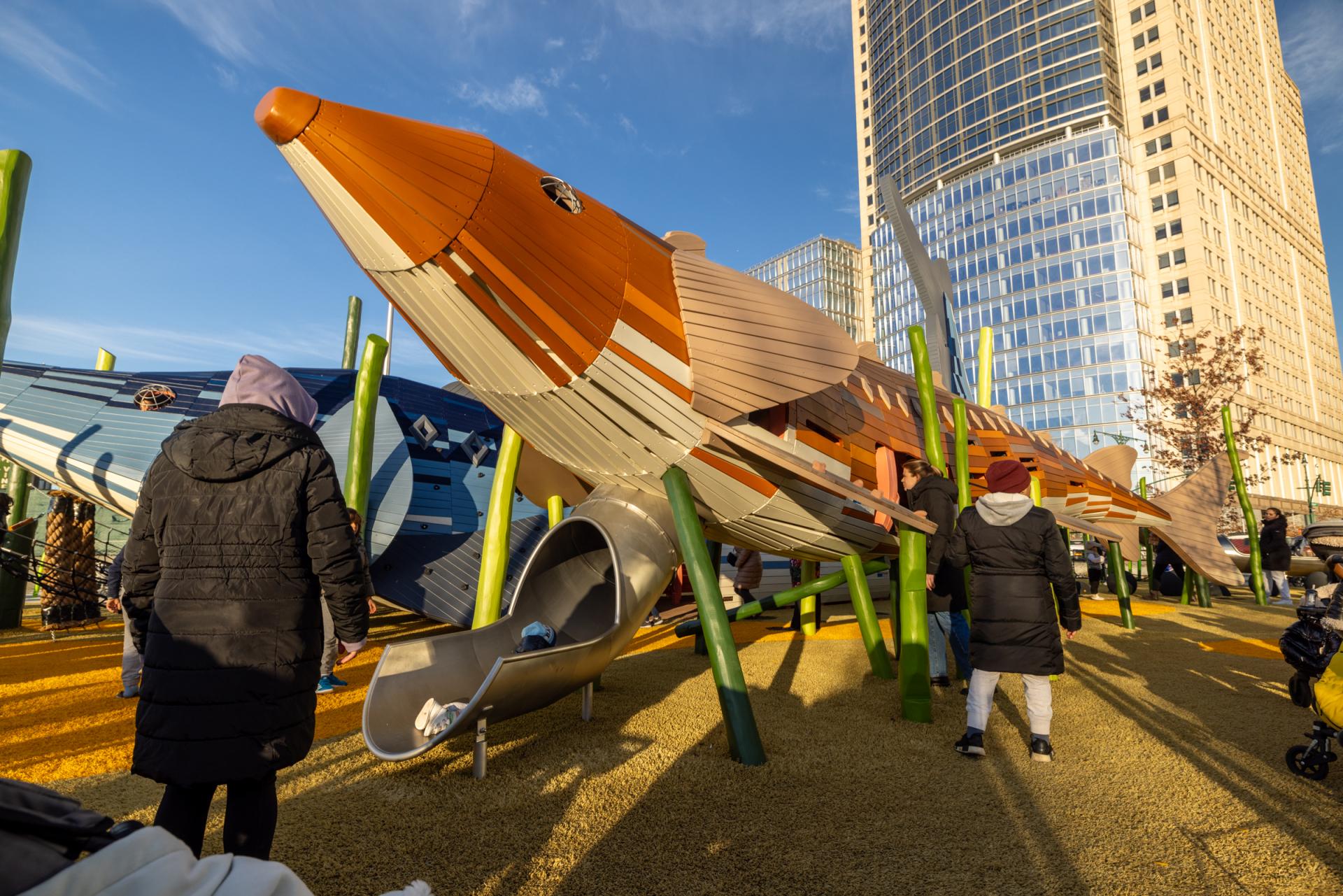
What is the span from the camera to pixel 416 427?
886cm

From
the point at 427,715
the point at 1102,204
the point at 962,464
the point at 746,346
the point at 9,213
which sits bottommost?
the point at 427,715

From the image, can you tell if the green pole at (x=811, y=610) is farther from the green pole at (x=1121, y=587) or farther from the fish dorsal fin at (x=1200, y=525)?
the fish dorsal fin at (x=1200, y=525)

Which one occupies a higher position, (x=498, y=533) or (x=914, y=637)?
(x=498, y=533)

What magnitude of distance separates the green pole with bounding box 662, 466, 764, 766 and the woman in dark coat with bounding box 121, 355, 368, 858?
1861mm

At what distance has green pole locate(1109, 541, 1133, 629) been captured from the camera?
25.9ft

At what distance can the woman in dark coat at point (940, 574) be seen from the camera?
171 inches

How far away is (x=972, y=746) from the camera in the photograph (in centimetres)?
346

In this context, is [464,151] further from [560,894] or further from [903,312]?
[903,312]

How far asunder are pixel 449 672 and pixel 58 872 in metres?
3.42

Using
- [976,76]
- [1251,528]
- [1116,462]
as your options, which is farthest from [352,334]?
[976,76]

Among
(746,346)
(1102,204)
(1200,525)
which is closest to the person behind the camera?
(746,346)

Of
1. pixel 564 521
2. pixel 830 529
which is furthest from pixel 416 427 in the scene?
pixel 830 529

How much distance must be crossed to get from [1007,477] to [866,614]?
71.1 inches

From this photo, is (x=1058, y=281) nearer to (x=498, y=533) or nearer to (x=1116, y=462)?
(x=1116, y=462)
